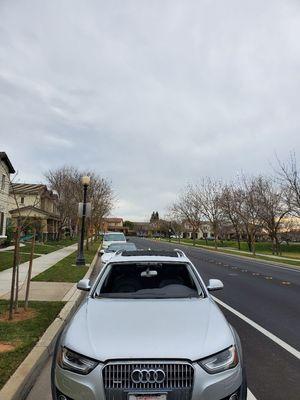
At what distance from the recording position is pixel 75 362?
3.82 m

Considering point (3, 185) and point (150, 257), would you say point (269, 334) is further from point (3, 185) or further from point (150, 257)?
point (3, 185)

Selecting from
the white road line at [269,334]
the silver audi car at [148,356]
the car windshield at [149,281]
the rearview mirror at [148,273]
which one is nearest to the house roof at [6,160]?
the white road line at [269,334]

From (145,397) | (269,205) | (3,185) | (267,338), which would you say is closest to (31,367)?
(145,397)

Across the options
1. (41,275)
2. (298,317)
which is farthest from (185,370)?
(41,275)

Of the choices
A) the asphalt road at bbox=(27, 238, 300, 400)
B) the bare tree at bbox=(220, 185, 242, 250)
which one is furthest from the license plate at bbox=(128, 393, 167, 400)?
the bare tree at bbox=(220, 185, 242, 250)

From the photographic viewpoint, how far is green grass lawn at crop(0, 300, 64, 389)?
17.8 ft

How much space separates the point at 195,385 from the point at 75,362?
101 cm

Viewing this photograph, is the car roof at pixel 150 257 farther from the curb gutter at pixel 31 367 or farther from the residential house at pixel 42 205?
the residential house at pixel 42 205

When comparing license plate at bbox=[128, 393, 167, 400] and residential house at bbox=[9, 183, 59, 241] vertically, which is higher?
residential house at bbox=[9, 183, 59, 241]

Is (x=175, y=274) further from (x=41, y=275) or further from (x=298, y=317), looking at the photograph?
(x=41, y=275)

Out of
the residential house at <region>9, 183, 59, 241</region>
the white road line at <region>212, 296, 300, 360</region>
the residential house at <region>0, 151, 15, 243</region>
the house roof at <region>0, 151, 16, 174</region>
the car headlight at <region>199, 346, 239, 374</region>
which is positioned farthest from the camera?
the residential house at <region>9, 183, 59, 241</region>

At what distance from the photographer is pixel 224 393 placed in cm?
366

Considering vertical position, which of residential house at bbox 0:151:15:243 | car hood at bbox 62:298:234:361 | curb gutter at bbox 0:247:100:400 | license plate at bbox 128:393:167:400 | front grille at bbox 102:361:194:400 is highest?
residential house at bbox 0:151:15:243

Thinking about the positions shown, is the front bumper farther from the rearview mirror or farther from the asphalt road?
the rearview mirror
